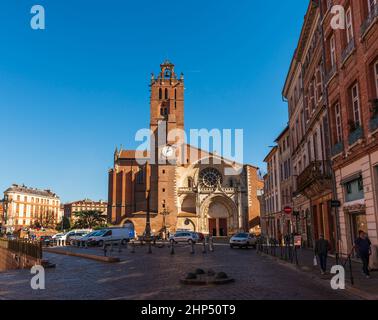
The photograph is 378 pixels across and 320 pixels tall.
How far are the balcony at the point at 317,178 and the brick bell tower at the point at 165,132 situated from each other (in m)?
38.0

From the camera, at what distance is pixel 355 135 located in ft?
48.4

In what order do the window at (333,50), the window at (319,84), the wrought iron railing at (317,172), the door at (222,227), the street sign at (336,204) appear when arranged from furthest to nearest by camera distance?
the door at (222,227) → the window at (319,84) → the wrought iron railing at (317,172) → the window at (333,50) → the street sign at (336,204)

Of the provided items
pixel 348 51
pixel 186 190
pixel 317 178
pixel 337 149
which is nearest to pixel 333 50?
pixel 348 51

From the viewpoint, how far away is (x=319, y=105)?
21.2 meters

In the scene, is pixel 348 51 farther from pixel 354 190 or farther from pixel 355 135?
pixel 354 190

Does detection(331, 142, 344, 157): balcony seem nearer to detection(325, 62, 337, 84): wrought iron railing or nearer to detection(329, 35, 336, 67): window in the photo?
detection(325, 62, 337, 84): wrought iron railing

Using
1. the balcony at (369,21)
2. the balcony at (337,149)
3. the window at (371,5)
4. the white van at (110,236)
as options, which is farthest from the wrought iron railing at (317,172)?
the white van at (110,236)

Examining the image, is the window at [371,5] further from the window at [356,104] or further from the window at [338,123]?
the window at [338,123]

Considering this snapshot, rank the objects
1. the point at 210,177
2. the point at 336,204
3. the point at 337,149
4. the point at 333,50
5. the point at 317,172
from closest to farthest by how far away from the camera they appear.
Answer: the point at 336,204
the point at 337,149
the point at 333,50
the point at 317,172
the point at 210,177

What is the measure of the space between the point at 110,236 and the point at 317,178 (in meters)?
26.3

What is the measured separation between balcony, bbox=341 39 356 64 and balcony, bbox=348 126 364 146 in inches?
125

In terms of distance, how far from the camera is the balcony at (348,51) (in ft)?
49.4

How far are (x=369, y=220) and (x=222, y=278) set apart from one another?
6637 millimetres

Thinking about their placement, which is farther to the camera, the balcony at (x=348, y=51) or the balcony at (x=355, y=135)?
the balcony at (x=348, y=51)
